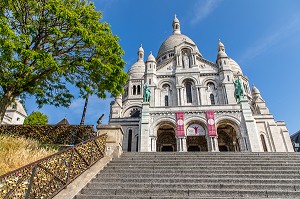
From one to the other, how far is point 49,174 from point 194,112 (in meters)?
17.7

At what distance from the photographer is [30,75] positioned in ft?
30.1

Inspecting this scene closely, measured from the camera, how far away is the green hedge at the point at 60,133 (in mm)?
10727

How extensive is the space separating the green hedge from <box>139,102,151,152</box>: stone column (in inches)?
373

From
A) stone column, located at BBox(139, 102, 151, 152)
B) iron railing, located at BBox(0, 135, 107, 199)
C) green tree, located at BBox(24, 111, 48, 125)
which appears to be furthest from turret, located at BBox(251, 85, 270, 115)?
green tree, located at BBox(24, 111, 48, 125)

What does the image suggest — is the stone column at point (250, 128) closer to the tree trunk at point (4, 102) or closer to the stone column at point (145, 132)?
the stone column at point (145, 132)

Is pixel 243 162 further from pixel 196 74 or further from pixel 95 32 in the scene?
pixel 196 74

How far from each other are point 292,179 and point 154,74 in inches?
926

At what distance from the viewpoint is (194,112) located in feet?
68.0

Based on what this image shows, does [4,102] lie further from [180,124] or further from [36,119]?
[36,119]

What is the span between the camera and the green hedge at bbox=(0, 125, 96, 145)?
35.2 ft

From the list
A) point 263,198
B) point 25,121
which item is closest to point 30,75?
point 263,198

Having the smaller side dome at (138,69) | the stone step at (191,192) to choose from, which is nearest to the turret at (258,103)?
the smaller side dome at (138,69)

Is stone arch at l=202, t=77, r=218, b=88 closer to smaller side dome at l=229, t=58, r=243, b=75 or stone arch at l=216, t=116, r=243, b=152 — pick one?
stone arch at l=216, t=116, r=243, b=152

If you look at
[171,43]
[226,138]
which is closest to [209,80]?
[226,138]
